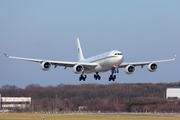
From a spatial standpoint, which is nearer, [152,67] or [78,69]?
[78,69]

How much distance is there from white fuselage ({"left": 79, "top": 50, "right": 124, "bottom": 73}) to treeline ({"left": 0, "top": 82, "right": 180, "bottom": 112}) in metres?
35.7

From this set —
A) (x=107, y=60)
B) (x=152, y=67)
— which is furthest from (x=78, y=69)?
(x=152, y=67)

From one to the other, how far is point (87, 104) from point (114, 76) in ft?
111

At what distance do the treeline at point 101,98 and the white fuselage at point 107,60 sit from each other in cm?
3565

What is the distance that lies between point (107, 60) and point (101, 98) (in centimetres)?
4278

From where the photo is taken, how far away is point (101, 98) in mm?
99625

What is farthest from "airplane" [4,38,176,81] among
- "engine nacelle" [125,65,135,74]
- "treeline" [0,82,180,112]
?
"treeline" [0,82,180,112]

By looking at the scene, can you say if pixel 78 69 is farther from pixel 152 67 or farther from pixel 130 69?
pixel 152 67

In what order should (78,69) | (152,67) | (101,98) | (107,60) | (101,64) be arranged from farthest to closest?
(101,98) < (152,67) < (78,69) < (101,64) < (107,60)

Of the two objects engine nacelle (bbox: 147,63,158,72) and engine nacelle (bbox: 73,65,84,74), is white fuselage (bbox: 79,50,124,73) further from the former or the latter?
engine nacelle (bbox: 147,63,158,72)

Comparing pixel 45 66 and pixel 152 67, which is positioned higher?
pixel 45 66

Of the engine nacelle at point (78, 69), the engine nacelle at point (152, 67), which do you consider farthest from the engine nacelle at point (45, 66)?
the engine nacelle at point (152, 67)

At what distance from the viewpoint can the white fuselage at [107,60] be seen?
188 feet

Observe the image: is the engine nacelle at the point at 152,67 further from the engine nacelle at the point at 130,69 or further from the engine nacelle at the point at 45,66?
the engine nacelle at the point at 45,66
